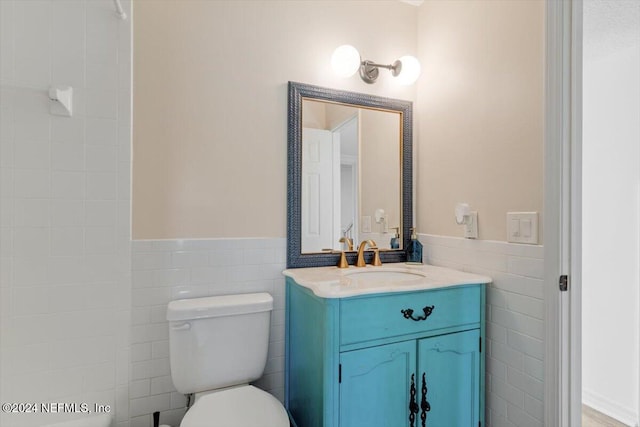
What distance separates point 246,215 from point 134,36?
90 cm

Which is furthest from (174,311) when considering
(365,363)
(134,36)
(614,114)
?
(614,114)

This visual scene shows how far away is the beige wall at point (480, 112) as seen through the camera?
4.15 ft

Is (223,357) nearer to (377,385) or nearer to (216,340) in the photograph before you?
(216,340)

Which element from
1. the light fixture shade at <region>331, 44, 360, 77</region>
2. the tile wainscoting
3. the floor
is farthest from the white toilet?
the floor

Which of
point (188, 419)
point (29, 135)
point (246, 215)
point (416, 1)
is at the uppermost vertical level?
point (416, 1)

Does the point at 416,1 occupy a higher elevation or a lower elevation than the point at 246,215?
higher

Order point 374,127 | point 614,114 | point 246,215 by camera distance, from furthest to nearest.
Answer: point 614,114 → point 374,127 → point 246,215

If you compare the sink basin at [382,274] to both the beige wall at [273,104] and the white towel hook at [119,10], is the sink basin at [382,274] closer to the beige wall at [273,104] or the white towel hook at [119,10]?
the beige wall at [273,104]

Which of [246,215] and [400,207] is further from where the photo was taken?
[400,207]

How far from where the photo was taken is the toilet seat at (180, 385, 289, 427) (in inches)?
44.3

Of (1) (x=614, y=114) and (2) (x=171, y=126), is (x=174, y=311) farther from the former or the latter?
(1) (x=614, y=114)

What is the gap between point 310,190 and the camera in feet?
5.42

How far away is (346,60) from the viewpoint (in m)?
1.63

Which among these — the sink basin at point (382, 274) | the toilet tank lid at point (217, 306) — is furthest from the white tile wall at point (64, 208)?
the sink basin at point (382, 274)
